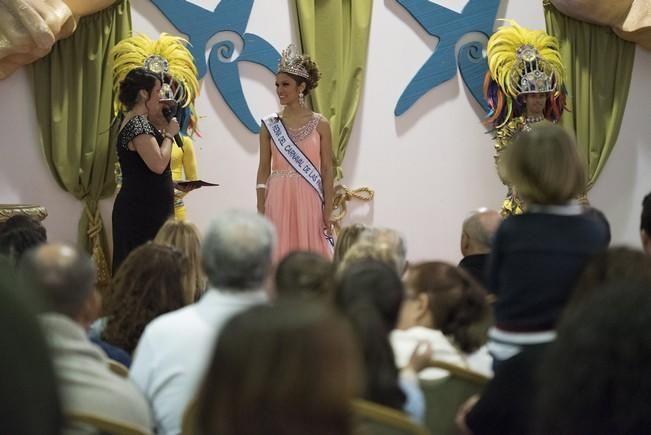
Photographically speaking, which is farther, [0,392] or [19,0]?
[19,0]

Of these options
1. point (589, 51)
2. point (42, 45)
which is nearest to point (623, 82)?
point (589, 51)

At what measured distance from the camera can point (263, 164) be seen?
528cm

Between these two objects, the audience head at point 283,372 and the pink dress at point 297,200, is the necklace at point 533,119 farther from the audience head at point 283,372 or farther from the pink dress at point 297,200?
the audience head at point 283,372

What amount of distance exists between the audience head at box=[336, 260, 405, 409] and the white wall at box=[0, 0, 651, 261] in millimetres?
3861

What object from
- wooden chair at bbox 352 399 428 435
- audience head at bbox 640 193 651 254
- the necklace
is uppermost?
the necklace

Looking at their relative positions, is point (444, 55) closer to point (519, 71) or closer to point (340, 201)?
point (519, 71)

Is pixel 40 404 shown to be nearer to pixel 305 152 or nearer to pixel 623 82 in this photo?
pixel 305 152

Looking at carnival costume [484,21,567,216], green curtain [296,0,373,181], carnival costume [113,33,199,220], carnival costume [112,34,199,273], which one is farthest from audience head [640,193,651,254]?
green curtain [296,0,373,181]

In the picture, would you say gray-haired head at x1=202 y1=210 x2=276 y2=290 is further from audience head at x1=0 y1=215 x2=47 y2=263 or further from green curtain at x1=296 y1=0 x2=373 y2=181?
green curtain at x1=296 y1=0 x2=373 y2=181

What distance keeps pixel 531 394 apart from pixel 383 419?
466 mm

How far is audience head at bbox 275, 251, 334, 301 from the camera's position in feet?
8.06

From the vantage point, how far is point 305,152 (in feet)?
17.1

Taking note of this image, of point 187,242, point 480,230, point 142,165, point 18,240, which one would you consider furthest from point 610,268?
point 142,165

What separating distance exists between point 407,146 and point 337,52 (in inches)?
25.3
